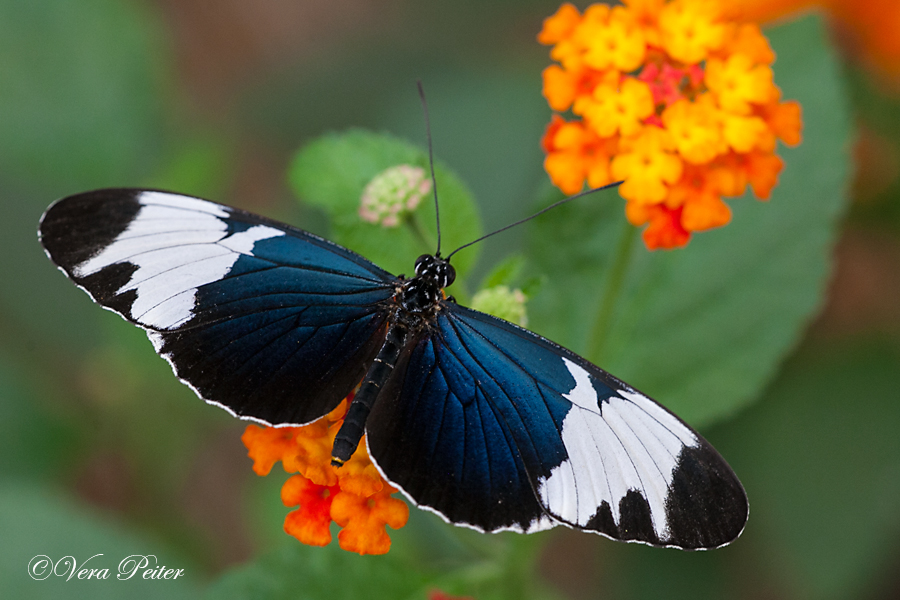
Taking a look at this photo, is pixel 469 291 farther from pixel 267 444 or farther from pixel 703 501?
pixel 703 501

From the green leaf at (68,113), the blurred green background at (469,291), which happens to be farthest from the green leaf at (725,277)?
the green leaf at (68,113)

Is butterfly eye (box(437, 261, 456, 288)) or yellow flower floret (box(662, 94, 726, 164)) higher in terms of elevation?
yellow flower floret (box(662, 94, 726, 164))

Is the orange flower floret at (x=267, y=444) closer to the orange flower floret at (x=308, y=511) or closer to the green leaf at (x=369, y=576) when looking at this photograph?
the orange flower floret at (x=308, y=511)

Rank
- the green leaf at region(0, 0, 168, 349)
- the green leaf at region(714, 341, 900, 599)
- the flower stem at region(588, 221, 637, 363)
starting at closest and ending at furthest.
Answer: the flower stem at region(588, 221, 637, 363) → the green leaf at region(714, 341, 900, 599) → the green leaf at region(0, 0, 168, 349)

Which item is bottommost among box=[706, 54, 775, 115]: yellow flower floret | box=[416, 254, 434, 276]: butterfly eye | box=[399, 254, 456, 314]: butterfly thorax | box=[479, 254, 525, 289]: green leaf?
box=[399, 254, 456, 314]: butterfly thorax

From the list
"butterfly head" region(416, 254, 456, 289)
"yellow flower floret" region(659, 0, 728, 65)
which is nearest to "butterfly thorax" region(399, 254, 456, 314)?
"butterfly head" region(416, 254, 456, 289)

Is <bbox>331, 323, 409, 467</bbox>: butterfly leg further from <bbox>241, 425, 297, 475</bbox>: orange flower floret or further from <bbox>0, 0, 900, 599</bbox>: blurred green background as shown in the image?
<bbox>0, 0, 900, 599</bbox>: blurred green background
